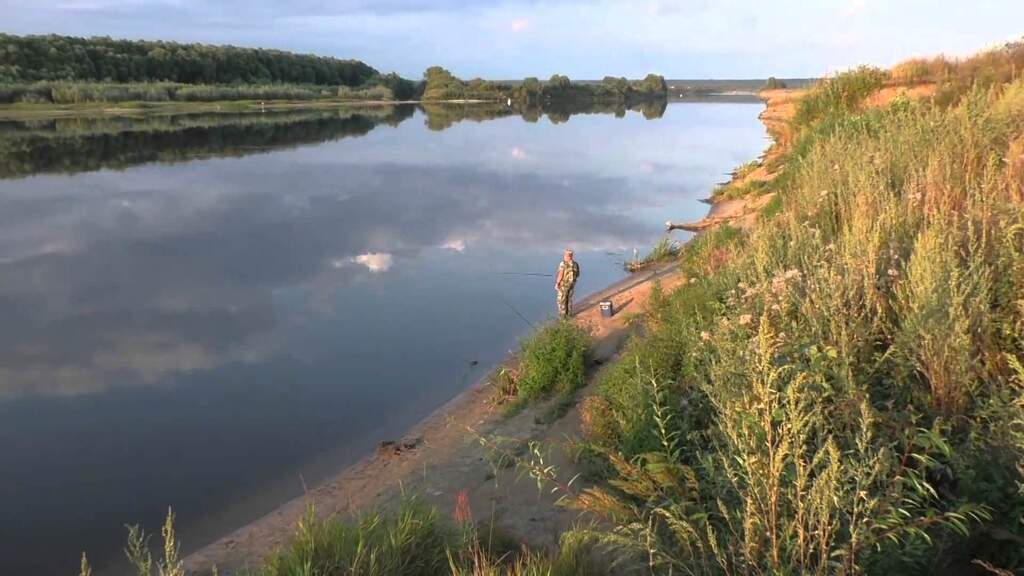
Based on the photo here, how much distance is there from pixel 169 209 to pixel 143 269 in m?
7.76

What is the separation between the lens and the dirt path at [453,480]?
20.5ft

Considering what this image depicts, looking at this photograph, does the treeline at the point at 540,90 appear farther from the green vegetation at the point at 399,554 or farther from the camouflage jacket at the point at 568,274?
the green vegetation at the point at 399,554

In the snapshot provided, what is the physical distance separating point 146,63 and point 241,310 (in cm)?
8587

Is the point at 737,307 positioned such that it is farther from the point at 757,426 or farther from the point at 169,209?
the point at 169,209

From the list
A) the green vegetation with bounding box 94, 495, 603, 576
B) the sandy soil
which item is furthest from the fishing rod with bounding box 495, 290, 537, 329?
the green vegetation with bounding box 94, 495, 603, 576

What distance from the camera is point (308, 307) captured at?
14250mm

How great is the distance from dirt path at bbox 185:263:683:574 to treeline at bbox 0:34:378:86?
7802 centimetres

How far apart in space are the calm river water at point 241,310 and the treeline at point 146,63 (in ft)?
158

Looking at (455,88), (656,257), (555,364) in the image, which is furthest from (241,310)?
(455,88)

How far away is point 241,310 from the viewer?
45.0 feet

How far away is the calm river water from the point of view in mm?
8234

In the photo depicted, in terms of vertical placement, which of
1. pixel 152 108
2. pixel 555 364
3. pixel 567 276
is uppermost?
pixel 152 108

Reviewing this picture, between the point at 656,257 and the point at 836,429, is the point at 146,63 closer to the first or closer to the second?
the point at 656,257

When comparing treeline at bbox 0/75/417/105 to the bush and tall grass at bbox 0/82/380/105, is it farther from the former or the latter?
the bush
